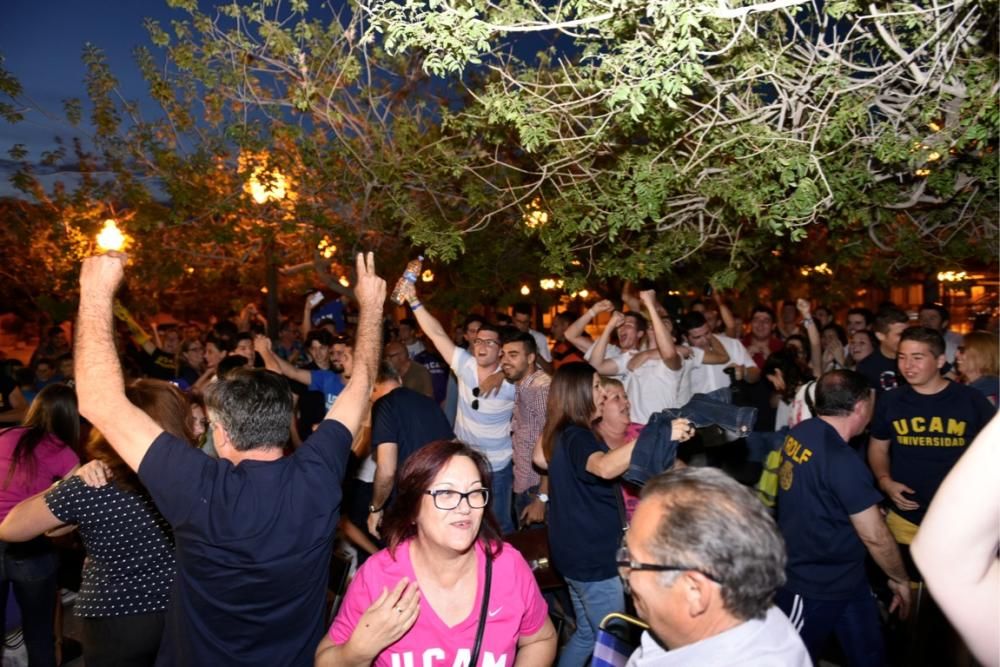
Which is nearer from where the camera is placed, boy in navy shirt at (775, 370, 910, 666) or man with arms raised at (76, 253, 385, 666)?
man with arms raised at (76, 253, 385, 666)

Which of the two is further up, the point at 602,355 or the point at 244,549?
the point at 602,355

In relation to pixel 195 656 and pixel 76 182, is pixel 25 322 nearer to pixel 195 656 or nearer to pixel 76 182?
pixel 76 182

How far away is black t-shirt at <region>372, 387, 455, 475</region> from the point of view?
5.53 m

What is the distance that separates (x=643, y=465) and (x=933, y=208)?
761cm

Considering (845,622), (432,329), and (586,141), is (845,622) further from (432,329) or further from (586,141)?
(586,141)

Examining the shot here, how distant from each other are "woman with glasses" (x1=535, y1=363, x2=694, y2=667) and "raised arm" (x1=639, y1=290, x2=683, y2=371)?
8.56 ft

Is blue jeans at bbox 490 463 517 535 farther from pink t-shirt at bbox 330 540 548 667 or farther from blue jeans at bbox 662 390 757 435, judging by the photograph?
pink t-shirt at bbox 330 540 548 667

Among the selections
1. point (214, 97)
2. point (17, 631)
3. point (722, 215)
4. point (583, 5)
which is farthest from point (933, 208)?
point (214, 97)

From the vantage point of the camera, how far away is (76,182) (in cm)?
1866

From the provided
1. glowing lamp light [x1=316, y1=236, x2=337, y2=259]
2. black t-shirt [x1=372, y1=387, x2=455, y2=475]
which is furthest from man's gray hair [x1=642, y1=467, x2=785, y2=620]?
glowing lamp light [x1=316, y1=236, x2=337, y2=259]

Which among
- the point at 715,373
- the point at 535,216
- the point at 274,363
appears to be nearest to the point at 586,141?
the point at 535,216

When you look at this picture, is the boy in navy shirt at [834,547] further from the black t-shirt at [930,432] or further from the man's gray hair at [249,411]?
the man's gray hair at [249,411]

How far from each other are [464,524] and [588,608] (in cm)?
182

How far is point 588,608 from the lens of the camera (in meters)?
4.27
